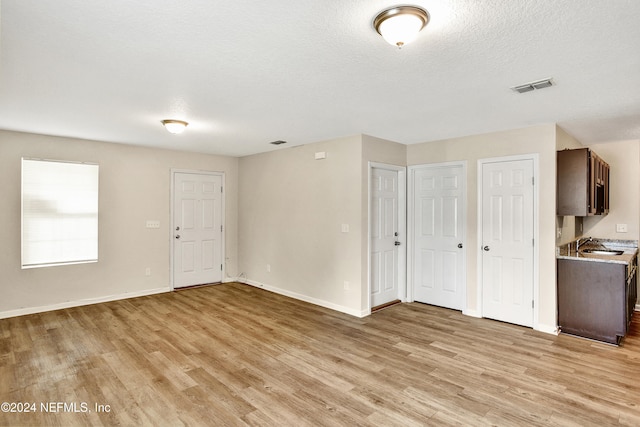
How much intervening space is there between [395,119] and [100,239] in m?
4.74

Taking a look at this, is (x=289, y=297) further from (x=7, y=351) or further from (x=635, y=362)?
(x=635, y=362)

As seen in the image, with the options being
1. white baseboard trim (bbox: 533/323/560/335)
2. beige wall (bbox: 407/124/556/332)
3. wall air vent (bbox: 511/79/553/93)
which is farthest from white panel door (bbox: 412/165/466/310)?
wall air vent (bbox: 511/79/553/93)

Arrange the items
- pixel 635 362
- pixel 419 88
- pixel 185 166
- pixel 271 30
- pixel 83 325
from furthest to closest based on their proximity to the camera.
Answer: pixel 185 166 → pixel 83 325 → pixel 635 362 → pixel 419 88 → pixel 271 30

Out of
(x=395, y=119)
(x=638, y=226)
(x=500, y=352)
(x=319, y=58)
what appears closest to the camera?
(x=319, y=58)

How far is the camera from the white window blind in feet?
15.6

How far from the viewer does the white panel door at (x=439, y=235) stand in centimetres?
482

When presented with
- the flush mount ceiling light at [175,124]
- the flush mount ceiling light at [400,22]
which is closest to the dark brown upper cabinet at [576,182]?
the flush mount ceiling light at [400,22]

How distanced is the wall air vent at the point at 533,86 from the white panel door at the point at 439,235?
1.94 m

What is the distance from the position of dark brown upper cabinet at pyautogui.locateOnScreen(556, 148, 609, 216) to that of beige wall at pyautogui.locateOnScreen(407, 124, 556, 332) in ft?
0.50

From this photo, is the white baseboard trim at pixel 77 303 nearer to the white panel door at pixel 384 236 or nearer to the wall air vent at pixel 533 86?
the white panel door at pixel 384 236

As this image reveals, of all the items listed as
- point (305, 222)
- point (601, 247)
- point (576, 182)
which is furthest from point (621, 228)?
point (305, 222)

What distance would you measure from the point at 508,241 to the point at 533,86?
2.17m

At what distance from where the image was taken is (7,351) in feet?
11.3

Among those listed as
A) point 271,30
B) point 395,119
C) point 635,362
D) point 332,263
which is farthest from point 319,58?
point 635,362
